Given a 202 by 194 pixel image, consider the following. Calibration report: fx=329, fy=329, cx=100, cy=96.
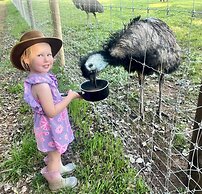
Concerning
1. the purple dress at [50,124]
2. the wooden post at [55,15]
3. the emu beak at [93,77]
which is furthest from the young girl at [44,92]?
the wooden post at [55,15]

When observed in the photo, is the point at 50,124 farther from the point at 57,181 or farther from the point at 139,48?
the point at 139,48

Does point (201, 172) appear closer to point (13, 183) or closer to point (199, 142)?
point (199, 142)

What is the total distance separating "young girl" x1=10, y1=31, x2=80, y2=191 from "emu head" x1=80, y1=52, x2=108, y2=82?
422 millimetres

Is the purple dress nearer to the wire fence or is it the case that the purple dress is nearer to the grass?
the grass

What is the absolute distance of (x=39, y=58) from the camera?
238 cm

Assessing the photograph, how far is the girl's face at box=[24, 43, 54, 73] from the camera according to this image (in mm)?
2377

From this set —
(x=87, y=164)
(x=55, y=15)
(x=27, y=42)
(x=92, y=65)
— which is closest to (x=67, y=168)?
(x=87, y=164)

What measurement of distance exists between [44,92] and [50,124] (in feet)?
1.02

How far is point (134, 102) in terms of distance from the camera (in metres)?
4.20

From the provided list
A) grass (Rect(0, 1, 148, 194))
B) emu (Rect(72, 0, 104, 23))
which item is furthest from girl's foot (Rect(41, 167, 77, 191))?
emu (Rect(72, 0, 104, 23))

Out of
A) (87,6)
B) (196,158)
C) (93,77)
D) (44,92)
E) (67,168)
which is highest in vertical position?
(44,92)

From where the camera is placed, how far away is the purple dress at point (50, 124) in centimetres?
243

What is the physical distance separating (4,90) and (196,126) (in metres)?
3.77

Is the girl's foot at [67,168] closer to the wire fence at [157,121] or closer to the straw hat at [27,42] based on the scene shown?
the wire fence at [157,121]
